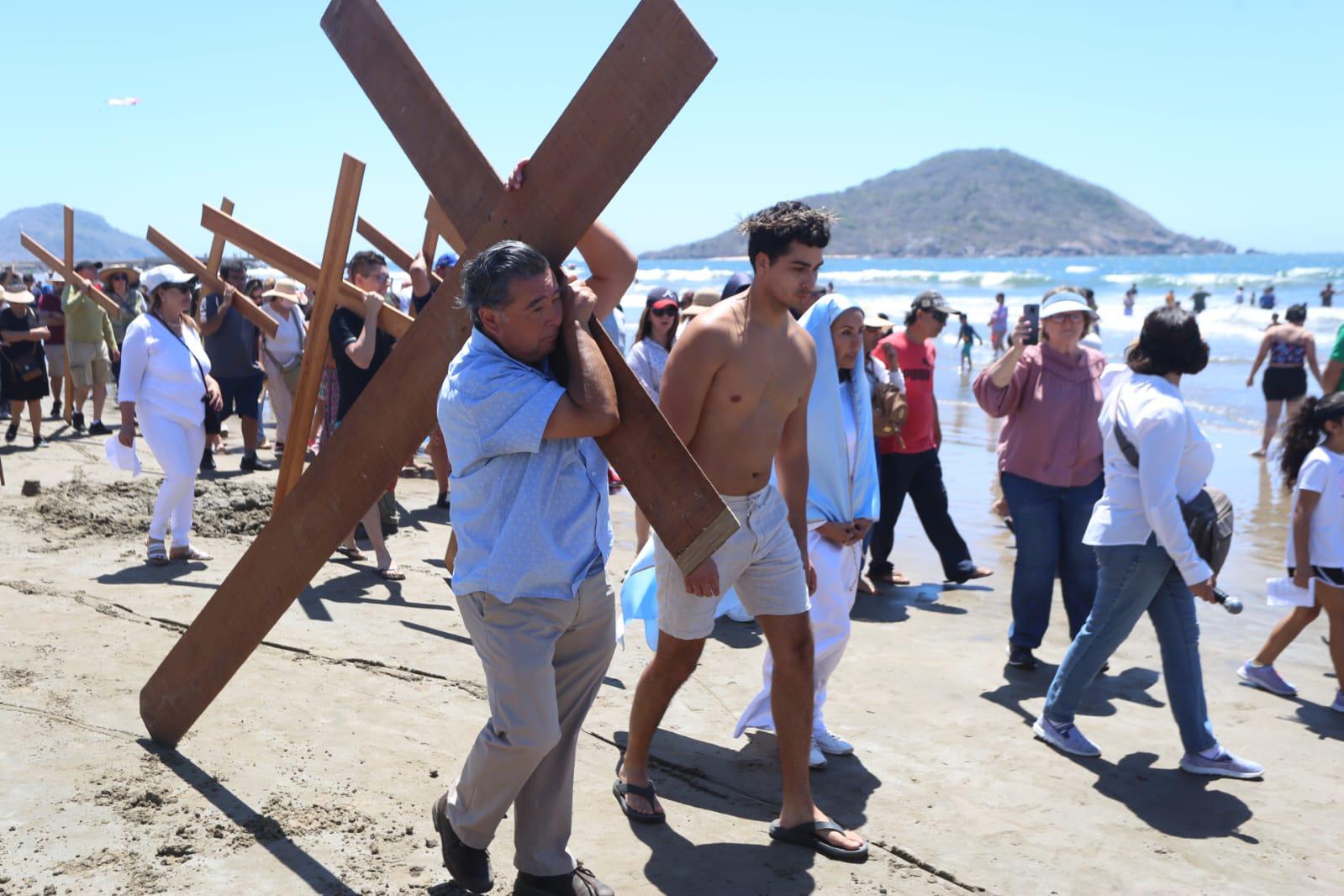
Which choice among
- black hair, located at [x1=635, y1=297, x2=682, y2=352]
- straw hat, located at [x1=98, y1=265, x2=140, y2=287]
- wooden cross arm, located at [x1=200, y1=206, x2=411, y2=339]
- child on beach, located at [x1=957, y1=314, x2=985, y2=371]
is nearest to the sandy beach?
wooden cross arm, located at [x1=200, y1=206, x2=411, y2=339]

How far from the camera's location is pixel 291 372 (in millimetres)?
10609

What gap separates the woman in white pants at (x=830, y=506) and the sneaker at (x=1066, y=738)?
0.88m

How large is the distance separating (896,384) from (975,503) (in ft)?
11.0

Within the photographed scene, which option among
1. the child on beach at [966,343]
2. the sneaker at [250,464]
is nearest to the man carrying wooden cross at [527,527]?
the sneaker at [250,464]

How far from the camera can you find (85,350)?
12.6 m

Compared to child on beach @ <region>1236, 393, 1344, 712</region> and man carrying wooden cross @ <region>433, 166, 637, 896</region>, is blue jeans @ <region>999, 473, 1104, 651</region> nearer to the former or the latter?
child on beach @ <region>1236, 393, 1344, 712</region>

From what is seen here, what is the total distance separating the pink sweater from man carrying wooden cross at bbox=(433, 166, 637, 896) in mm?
3460

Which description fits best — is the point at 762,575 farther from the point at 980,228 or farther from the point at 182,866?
the point at 980,228

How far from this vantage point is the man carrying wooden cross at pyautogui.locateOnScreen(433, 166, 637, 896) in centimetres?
281

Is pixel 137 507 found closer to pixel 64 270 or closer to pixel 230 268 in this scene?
pixel 230 268

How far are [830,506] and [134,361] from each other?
14.6 ft

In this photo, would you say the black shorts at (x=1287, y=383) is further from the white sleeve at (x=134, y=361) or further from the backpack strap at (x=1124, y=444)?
the white sleeve at (x=134, y=361)

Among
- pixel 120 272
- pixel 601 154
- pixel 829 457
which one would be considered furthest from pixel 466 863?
pixel 120 272

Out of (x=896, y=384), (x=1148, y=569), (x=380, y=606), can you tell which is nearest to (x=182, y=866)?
(x=380, y=606)
